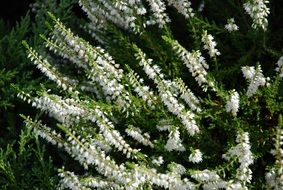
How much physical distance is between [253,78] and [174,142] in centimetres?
54

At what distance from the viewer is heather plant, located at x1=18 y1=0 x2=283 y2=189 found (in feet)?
8.70

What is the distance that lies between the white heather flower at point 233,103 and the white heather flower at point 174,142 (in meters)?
0.31

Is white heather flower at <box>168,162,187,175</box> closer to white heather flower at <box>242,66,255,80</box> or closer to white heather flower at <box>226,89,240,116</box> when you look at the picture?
white heather flower at <box>226,89,240,116</box>

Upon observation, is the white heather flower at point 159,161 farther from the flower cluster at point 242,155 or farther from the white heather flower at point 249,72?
the white heather flower at point 249,72

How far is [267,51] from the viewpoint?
3.08m

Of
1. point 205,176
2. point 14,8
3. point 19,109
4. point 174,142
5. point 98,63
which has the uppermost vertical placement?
point 14,8

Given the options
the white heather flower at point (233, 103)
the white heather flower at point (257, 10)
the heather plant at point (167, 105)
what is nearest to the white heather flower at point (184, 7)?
the heather plant at point (167, 105)

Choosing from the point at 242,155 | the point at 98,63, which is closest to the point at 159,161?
the point at 242,155

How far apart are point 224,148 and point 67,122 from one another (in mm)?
905

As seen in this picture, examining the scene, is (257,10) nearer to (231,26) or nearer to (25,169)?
(231,26)

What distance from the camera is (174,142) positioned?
2693mm

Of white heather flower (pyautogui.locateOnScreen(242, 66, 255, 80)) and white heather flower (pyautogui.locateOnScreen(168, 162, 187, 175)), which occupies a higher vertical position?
white heather flower (pyautogui.locateOnScreen(242, 66, 255, 80))

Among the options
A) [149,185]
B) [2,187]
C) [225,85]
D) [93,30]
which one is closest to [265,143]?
[225,85]

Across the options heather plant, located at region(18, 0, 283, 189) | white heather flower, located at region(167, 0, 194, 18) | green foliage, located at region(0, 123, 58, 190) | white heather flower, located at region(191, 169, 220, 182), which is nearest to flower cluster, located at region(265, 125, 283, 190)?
heather plant, located at region(18, 0, 283, 189)
